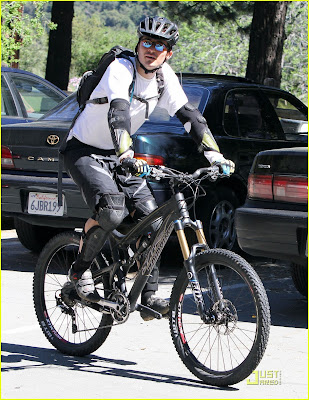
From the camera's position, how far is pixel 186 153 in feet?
27.2

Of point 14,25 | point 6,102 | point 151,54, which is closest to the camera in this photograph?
point 151,54

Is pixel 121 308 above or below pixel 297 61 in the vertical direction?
above

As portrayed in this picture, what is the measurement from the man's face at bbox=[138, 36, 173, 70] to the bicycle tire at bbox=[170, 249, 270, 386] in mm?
1141

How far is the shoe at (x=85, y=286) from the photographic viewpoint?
5.57 metres

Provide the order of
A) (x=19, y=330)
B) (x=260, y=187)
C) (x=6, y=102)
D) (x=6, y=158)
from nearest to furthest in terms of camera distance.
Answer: (x=19, y=330), (x=260, y=187), (x=6, y=158), (x=6, y=102)

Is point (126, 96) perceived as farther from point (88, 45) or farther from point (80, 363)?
point (88, 45)

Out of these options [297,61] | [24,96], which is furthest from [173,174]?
[297,61]

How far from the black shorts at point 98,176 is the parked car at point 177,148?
2.27 meters

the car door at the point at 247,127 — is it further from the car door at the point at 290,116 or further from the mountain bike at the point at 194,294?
the mountain bike at the point at 194,294

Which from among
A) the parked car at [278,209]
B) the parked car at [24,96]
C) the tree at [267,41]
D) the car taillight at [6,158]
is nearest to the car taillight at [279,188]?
the parked car at [278,209]

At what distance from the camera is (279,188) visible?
666 centimetres

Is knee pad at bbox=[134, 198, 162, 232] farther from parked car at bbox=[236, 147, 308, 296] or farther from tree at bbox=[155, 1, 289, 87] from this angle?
tree at bbox=[155, 1, 289, 87]

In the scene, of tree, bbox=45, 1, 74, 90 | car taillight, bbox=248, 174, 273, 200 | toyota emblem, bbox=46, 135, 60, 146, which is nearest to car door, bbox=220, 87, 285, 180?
toyota emblem, bbox=46, 135, 60, 146

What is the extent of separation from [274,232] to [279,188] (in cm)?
35
